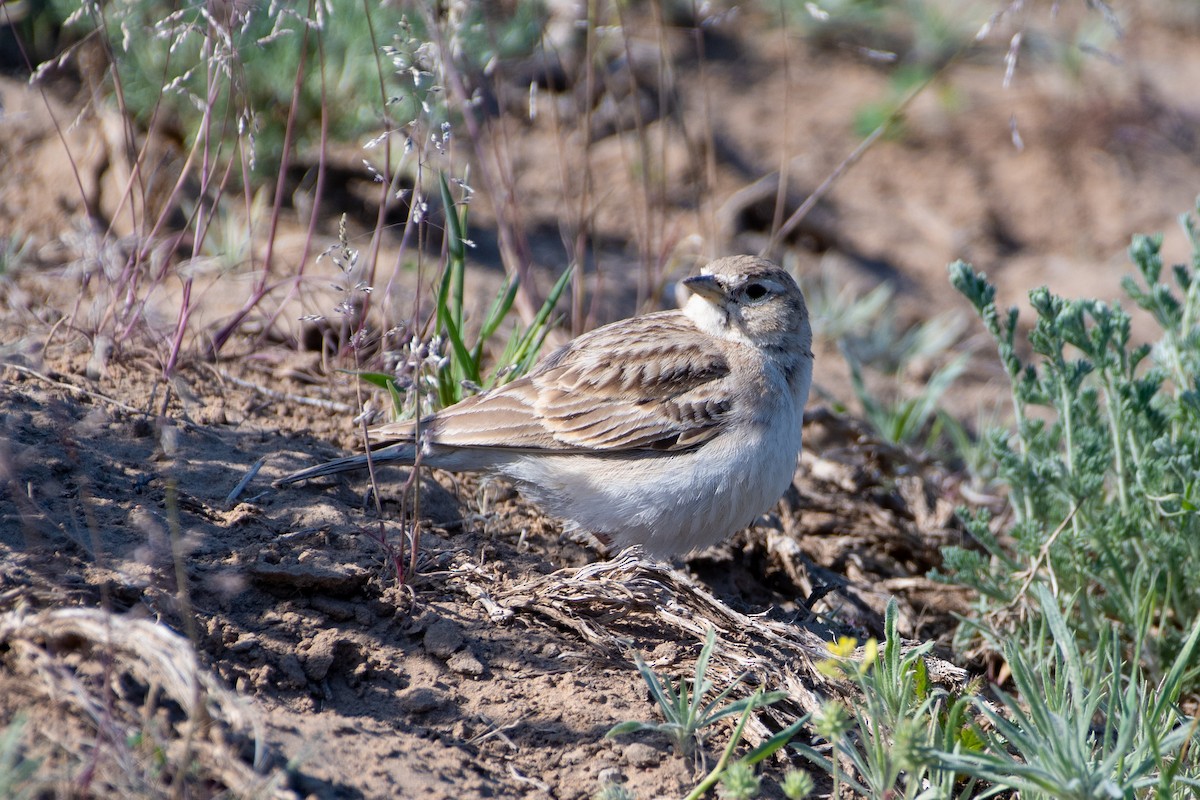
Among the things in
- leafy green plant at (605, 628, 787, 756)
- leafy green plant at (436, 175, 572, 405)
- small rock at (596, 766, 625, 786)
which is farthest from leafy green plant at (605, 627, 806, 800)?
leafy green plant at (436, 175, 572, 405)

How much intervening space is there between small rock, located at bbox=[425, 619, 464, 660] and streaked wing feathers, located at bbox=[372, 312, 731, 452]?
987 mm

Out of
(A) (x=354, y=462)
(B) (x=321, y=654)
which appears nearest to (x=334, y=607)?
(B) (x=321, y=654)

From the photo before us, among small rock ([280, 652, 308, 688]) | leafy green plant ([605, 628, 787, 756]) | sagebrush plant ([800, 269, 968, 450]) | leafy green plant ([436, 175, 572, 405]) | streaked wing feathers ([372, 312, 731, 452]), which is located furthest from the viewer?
sagebrush plant ([800, 269, 968, 450])

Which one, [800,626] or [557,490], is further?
[557,490]

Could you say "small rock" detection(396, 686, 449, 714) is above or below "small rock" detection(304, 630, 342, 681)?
below

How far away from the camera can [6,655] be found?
9.81 feet

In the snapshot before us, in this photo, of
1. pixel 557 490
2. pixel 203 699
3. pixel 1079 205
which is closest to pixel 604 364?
pixel 557 490

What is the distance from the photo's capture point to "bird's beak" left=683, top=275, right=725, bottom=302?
5.18 metres

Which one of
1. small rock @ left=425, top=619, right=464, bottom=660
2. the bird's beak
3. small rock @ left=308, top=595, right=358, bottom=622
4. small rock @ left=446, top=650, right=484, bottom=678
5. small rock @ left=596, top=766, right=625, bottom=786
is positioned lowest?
small rock @ left=596, top=766, right=625, bottom=786

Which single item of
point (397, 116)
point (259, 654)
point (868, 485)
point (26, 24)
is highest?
point (26, 24)

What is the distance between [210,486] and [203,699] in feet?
4.71

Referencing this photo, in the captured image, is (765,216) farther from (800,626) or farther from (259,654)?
(259,654)

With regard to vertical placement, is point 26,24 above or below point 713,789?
above

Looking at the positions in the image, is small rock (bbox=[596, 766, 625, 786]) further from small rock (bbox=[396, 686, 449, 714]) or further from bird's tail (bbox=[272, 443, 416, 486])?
bird's tail (bbox=[272, 443, 416, 486])
